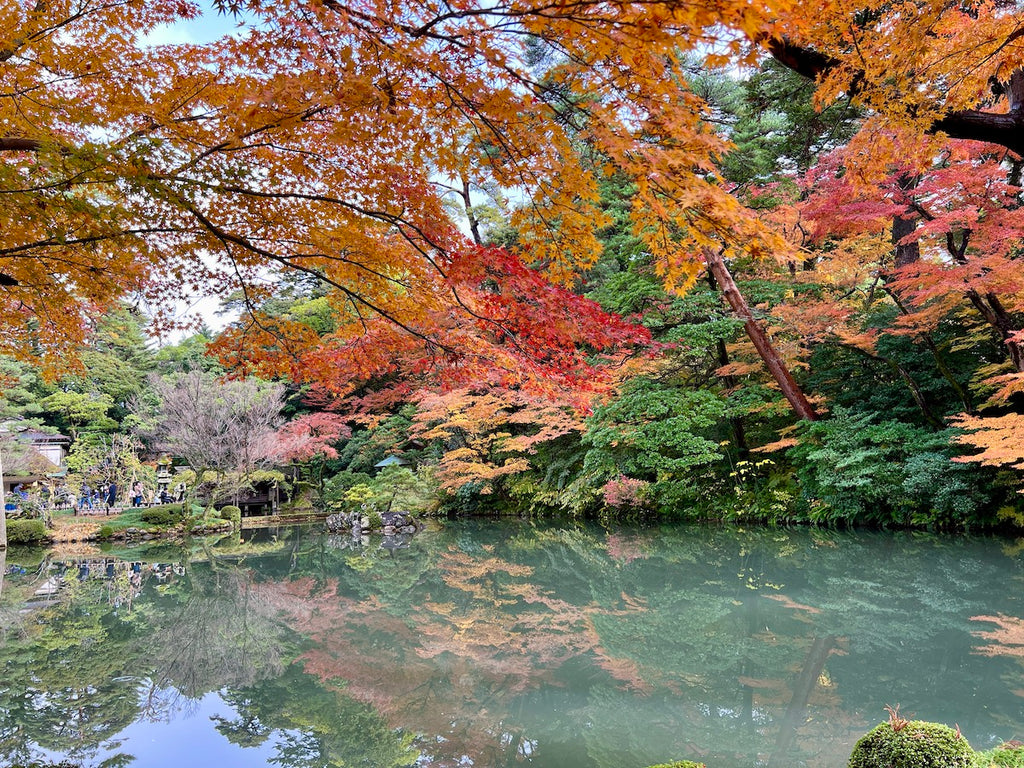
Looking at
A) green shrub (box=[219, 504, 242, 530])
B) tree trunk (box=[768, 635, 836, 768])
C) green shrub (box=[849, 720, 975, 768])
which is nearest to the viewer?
green shrub (box=[849, 720, 975, 768])

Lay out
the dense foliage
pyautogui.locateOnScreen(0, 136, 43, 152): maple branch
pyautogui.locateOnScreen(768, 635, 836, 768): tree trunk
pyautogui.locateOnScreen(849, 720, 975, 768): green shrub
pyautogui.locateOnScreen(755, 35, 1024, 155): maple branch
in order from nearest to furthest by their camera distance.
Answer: pyautogui.locateOnScreen(849, 720, 975, 768): green shrub < the dense foliage < pyautogui.locateOnScreen(0, 136, 43, 152): maple branch < pyautogui.locateOnScreen(768, 635, 836, 768): tree trunk < pyautogui.locateOnScreen(755, 35, 1024, 155): maple branch

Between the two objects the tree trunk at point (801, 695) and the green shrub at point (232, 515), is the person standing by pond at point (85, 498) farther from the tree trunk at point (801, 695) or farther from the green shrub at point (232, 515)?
the tree trunk at point (801, 695)

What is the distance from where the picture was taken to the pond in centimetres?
320

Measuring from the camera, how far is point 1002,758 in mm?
2125

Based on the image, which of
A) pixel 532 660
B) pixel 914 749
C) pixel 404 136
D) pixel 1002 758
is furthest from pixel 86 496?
pixel 1002 758

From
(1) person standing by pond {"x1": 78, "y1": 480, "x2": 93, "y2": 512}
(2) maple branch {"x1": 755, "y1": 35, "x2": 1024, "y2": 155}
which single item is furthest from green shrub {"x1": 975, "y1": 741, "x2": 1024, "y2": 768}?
(1) person standing by pond {"x1": 78, "y1": 480, "x2": 93, "y2": 512}

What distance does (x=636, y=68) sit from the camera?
76.4 inches

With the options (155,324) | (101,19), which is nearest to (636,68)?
(101,19)

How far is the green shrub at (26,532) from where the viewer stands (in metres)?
11.9

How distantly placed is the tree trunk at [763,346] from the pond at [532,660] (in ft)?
7.53

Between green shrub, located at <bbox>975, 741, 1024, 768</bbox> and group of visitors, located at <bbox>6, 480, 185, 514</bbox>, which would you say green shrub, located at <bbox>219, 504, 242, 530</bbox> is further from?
green shrub, located at <bbox>975, 741, 1024, 768</bbox>

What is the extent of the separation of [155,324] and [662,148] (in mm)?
4196

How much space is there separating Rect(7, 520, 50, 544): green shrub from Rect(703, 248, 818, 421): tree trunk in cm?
1340

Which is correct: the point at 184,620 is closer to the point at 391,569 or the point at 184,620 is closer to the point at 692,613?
the point at 391,569
